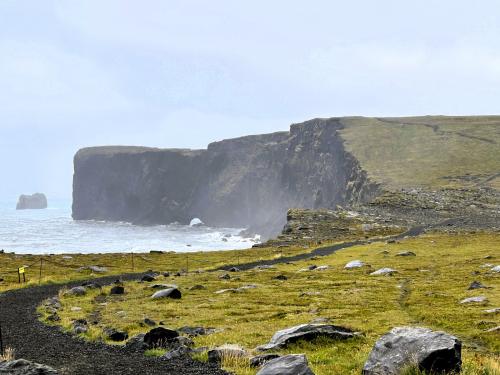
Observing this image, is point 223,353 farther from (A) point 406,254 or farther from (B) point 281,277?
(A) point 406,254

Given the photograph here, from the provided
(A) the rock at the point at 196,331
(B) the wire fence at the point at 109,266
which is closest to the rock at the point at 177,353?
(A) the rock at the point at 196,331

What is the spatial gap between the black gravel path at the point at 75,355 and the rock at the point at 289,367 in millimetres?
2762

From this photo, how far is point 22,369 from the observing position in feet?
51.0

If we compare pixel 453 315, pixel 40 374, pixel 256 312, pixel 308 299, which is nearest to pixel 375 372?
pixel 40 374

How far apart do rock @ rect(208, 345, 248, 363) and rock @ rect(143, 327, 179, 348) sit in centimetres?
345

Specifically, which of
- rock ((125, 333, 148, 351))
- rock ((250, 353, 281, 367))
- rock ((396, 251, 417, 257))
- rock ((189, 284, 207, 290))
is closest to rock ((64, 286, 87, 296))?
rock ((189, 284, 207, 290))

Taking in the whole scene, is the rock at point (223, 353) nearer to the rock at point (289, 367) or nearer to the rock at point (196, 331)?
the rock at point (289, 367)

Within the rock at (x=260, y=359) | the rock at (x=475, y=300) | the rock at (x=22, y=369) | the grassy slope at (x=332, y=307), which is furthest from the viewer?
the rock at (x=475, y=300)

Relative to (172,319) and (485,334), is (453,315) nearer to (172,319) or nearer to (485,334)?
(485,334)

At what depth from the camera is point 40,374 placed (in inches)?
615

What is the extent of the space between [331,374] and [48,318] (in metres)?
22.5

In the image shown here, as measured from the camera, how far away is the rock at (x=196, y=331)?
25.8 m

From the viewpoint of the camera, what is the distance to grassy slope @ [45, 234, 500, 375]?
2120cm

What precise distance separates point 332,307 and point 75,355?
18.2 metres
